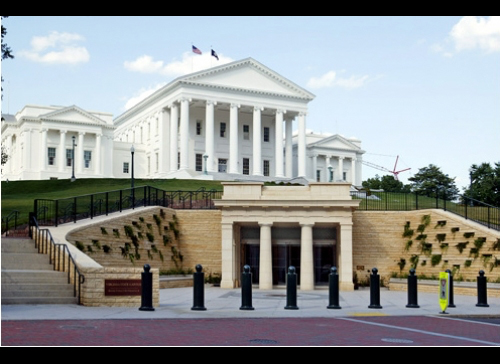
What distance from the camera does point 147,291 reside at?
18406 mm

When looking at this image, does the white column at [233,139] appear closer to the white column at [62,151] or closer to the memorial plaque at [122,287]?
the white column at [62,151]

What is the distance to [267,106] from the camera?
92438mm

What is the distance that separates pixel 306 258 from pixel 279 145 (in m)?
62.1

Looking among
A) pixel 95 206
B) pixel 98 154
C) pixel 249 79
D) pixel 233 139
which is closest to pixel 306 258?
pixel 95 206

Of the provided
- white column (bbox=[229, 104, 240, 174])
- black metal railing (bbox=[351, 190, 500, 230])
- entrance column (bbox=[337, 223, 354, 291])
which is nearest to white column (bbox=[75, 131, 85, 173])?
white column (bbox=[229, 104, 240, 174])

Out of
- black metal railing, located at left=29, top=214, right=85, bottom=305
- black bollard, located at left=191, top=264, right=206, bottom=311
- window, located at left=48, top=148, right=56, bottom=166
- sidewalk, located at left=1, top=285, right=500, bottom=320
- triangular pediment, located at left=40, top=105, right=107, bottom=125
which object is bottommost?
sidewalk, located at left=1, top=285, right=500, bottom=320

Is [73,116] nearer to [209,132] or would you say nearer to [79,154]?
[79,154]

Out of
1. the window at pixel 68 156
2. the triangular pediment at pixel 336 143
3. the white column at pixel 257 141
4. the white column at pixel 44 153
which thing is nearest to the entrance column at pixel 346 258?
the white column at pixel 257 141

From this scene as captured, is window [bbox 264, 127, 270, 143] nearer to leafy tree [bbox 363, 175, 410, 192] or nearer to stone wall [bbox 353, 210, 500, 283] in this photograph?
leafy tree [bbox 363, 175, 410, 192]

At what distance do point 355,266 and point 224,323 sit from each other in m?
20.8

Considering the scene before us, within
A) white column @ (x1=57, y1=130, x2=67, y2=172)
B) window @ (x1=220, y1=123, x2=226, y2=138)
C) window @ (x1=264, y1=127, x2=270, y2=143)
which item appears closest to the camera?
white column @ (x1=57, y1=130, x2=67, y2=172)

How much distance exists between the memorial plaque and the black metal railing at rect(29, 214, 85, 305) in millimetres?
687

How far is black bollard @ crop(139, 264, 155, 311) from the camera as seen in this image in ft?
60.1
